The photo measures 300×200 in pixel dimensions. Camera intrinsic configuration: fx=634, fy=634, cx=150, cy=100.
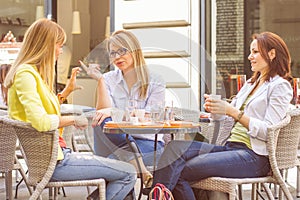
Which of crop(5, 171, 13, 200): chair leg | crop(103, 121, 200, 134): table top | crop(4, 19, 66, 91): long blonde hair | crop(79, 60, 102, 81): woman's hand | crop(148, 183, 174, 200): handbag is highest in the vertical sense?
crop(4, 19, 66, 91): long blonde hair

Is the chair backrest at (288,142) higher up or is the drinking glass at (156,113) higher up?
the drinking glass at (156,113)

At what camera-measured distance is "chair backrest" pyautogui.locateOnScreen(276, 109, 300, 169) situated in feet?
12.6

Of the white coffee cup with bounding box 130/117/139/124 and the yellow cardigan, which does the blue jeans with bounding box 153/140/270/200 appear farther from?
the yellow cardigan

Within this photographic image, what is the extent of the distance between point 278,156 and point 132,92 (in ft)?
3.65

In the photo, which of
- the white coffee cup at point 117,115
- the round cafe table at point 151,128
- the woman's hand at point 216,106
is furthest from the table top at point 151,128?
the white coffee cup at point 117,115

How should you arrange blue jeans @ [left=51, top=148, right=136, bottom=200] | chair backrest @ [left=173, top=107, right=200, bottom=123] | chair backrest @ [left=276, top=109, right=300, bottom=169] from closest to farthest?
1. blue jeans @ [left=51, top=148, right=136, bottom=200]
2. chair backrest @ [left=276, top=109, right=300, bottom=169]
3. chair backrest @ [left=173, top=107, right=200, bottom=123]

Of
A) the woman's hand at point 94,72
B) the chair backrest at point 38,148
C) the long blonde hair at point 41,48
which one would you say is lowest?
the chair backrest at point 38,148

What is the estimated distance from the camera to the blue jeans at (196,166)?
372 cm

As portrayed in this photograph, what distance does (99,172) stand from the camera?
11.8 feet

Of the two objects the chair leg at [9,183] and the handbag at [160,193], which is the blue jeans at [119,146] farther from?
the chair leg at [9,183]

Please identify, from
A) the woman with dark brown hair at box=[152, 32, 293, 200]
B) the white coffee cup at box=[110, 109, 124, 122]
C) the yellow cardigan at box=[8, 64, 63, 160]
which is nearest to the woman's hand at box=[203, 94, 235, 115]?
the woman with dark brown hair at box=[152, 32, 293, 200]

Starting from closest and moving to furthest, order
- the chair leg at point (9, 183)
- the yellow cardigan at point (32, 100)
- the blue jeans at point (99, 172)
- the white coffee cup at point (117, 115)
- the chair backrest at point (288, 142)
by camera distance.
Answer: the yellow cardigan at point (32, 100)
the blue jeans at point (99, 172)
the chair backrest at point (288, 142)
the white coffee cup at point (117, 115)
the chair leg at point (9, 183)

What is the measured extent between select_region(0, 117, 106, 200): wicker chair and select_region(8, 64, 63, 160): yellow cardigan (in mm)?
63

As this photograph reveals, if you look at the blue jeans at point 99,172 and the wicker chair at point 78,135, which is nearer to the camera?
the blue jeans at point 99,172
